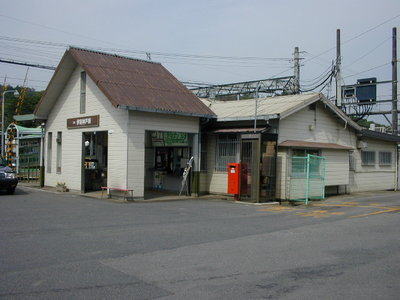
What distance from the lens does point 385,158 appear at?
23812 mm

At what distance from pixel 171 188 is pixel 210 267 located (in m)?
13.8

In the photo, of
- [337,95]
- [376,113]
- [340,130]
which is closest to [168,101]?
[340,130]

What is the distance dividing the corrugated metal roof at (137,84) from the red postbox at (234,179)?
262 cm

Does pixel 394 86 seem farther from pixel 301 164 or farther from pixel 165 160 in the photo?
pixel 165 160

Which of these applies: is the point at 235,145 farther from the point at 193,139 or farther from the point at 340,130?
the point at 340,130

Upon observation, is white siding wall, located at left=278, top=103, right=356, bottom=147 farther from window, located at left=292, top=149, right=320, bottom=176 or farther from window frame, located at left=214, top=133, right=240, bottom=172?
window frame, located at left=214, top=133, right=240, bottom=172

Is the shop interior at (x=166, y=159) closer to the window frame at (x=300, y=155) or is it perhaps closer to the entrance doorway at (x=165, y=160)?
the entrance doorway at (x=165, y=160)

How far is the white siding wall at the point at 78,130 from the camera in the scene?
16.1m

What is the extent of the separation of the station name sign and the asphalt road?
5.04 metres

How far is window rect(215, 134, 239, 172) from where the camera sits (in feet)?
59.9

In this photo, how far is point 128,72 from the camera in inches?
727

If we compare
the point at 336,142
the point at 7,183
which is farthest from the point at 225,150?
the point at 7,183

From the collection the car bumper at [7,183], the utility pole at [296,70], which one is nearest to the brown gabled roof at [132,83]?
the car bumper at [7,183]

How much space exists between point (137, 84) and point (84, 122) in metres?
2.84
